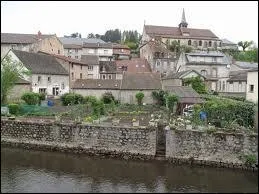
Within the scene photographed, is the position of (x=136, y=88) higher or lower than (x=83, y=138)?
higher

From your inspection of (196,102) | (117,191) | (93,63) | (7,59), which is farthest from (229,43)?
(117,191)

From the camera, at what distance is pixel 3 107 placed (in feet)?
101

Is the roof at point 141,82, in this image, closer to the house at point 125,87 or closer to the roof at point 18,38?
the house at point 125,87

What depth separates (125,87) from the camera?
4528 centimetres

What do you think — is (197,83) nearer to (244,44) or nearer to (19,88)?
(19,88)

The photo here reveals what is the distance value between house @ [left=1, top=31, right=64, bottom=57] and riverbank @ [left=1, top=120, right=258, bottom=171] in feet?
106

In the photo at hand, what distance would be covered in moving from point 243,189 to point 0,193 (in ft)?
39.1

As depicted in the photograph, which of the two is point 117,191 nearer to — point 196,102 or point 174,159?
point 174,159

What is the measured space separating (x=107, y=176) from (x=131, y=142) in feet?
15.3

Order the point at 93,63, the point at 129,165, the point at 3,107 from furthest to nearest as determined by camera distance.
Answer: the point at 93,63 → the point at 3,107 → the point at 129,165

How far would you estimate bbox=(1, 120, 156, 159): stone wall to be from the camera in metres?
24.9

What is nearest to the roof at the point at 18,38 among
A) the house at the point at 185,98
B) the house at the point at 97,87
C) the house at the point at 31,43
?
the house at the point at 31,43

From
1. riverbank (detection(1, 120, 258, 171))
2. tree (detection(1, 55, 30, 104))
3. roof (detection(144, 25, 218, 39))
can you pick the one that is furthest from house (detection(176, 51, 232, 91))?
riverbank (detection(1, 120, 258, 171))

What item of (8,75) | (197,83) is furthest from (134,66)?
(8,75)
